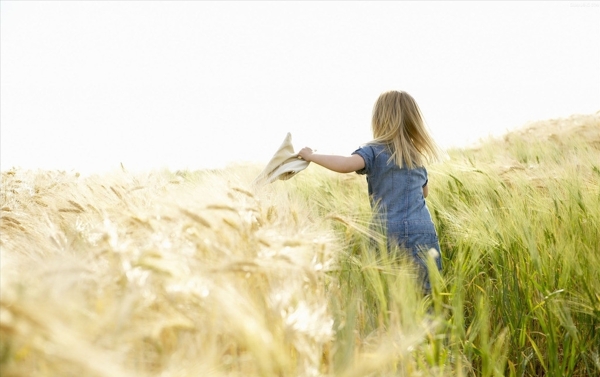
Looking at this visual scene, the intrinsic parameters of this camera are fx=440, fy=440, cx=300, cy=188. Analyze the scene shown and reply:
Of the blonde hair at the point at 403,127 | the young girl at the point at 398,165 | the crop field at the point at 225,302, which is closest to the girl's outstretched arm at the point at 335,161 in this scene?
the young girl at the point at 398,165

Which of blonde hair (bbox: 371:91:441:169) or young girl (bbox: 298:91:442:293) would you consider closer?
young girl (bbox: 298:91:442:293)

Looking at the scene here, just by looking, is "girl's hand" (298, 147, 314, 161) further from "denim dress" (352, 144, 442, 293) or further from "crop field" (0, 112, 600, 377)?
"crop field" (0, 112, 600, 377)

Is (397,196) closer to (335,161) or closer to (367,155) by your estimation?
(367,155)

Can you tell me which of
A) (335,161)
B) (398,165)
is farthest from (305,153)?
(398,165)

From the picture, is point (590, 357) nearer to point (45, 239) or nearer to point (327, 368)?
point (327, 368)

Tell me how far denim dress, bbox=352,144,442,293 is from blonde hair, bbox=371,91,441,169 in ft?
0.26

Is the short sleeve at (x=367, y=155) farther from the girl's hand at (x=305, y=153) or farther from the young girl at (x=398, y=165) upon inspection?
the girl's hand at (x=305, y=153)

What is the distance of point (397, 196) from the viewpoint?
7.72 ft

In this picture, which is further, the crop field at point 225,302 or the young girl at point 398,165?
the young girl at point 398,165

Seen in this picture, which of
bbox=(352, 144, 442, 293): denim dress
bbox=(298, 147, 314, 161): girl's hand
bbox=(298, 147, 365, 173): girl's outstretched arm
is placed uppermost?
bbox=(298, 147, 314, 161): girl's hand

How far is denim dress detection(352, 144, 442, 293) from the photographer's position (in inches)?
89.4

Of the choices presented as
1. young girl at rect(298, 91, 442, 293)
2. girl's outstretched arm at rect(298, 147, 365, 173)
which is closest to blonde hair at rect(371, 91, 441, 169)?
young girl at rect(298, 91, 442, 293)

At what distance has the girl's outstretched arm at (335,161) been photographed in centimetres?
224

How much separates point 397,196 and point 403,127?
0.41 m
